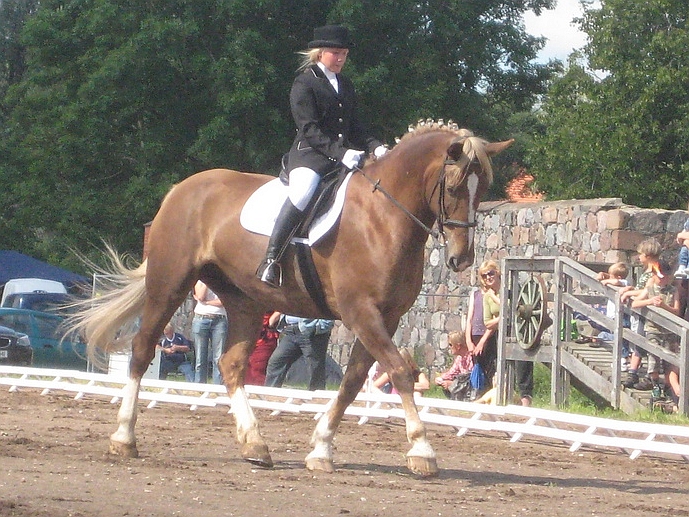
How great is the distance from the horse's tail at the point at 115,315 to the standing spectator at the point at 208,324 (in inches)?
168

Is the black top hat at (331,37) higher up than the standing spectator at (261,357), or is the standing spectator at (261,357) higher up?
the black top hat at (331,37)

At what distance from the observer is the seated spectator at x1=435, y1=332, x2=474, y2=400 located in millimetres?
14094

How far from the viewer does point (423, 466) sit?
7875 mm

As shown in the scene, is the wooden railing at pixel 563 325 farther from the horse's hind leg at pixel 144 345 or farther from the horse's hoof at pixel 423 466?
the horse's hind leg at pixel 144 345

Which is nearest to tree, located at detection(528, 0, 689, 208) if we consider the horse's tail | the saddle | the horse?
the horse's tail

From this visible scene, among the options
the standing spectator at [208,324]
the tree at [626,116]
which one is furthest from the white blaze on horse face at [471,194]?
the tree at [626,116]

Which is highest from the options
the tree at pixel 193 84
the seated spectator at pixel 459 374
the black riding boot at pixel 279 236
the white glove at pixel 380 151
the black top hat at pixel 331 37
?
the tree at pixel 193 84

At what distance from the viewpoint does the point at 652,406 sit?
40.7 ft

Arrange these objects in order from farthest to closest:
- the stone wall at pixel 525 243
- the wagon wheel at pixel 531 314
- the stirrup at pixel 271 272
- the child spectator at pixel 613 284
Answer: the stone wall at pixel 525 243 → the wagon wheel at pixel 531 314 → the child spectator at pixel 613 284 → the stirrup at pixel 271 272

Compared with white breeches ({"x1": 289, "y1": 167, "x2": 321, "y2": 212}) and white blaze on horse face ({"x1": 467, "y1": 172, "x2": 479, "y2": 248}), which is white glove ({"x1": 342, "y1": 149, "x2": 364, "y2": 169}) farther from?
white blaze on horse face ({"x1": 467, "y1": 172, "x2": 479, "y2": 248})

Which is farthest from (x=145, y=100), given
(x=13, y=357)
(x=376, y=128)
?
(x=13, y=357)

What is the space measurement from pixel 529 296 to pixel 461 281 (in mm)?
6136

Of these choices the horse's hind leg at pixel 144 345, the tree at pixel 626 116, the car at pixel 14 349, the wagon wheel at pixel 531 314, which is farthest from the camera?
the tree at pixel 626 116

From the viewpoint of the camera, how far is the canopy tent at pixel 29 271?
32781mm
